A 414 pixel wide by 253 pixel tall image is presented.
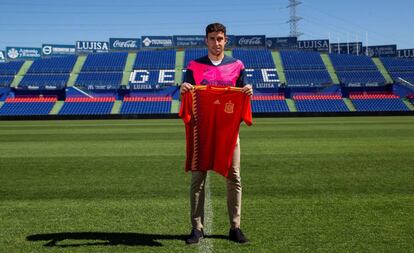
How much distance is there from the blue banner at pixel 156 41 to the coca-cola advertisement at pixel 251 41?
1052 cm

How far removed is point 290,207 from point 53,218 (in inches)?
124

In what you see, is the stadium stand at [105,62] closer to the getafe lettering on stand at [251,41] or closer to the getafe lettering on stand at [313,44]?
the getafe lettering on stand at [251,41]

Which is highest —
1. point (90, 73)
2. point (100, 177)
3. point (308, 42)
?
point (308, 42)

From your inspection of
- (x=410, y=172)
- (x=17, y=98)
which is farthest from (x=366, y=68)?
(x=410, y=172)

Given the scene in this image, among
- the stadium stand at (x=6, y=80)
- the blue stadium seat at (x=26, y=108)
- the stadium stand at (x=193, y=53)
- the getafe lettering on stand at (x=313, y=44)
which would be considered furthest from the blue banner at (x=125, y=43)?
the getafe lettering on stand at (x=313, y=44)

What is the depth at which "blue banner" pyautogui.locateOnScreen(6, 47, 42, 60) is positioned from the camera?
250 feet

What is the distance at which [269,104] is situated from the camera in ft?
182

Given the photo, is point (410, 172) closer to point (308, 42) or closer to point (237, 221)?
point (237, 221)

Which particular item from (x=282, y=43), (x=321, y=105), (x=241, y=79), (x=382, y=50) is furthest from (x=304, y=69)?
(x=241, y=79)

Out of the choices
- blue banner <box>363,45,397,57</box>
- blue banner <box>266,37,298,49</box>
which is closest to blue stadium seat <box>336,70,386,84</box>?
blue banner <box>266,37,298,49</box>

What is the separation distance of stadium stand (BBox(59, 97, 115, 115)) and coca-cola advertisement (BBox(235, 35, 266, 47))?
968 inches

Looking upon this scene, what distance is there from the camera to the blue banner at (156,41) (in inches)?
2945

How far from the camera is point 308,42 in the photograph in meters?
79.6

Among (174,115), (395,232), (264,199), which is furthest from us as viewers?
(174,115)
